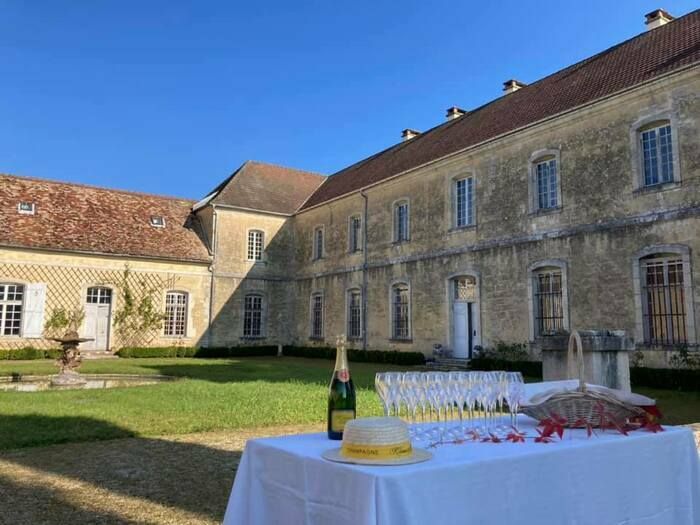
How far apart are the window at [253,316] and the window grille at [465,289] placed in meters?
11.2

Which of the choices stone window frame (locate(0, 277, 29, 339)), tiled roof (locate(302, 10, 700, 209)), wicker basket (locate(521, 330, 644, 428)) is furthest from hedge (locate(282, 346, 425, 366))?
wicker basket (locate(521, 330, 644, 428))

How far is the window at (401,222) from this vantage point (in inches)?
776

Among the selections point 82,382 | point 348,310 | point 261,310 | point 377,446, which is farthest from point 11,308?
point 377,446

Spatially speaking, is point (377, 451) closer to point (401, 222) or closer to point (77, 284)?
point (401, 222)

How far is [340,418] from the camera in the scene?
7.46ft

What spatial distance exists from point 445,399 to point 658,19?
1759 cm

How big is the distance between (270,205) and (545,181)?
1446cm

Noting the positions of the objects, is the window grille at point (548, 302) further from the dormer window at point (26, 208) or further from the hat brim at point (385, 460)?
the dormer window at point (26, 208)

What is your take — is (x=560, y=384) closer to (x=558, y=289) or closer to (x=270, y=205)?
(x=558, y=289)

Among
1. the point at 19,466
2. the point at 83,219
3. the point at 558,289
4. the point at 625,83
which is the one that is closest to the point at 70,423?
the point at 19,466

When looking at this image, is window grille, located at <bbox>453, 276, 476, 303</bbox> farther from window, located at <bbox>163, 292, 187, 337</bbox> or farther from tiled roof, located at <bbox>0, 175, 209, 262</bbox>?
window, located at <bbox>163, 292, 187, 337</bbox>

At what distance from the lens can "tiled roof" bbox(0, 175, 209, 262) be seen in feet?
67.5

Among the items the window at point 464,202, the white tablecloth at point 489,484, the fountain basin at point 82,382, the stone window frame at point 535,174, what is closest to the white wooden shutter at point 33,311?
the fountain basin at point 82,382

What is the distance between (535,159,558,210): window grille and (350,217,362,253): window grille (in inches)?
335
